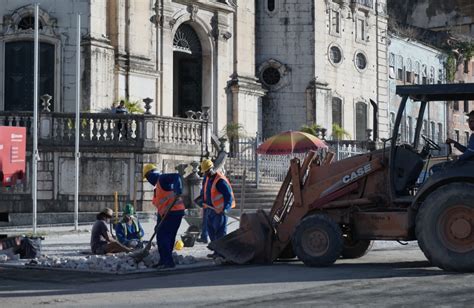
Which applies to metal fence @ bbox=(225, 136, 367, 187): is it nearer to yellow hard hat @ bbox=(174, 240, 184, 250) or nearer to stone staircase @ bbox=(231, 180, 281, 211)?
stone staircase @ bbox=(231, 180, 281, 211)

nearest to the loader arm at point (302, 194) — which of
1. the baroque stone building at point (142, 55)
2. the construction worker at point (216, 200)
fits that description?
the construction worker at point (216, 200)

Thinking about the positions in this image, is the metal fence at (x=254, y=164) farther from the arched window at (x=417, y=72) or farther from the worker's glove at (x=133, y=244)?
the arched window at (x=417, y=72)

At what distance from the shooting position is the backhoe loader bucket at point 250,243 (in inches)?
613

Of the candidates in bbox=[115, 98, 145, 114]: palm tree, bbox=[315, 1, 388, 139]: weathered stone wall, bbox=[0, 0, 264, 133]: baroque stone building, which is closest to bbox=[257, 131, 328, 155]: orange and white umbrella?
bbox=[115, 98, 145, 114]: palm tree

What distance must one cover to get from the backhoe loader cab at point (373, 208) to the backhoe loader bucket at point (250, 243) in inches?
0.6

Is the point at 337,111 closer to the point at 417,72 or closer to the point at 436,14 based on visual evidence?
the point at 417,72

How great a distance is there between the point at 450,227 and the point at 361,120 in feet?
102

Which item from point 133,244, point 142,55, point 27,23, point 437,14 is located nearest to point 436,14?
point 437,14

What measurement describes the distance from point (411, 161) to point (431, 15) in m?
51.0

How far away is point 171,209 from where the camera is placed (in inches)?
600

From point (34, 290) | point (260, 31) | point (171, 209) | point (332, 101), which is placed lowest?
point (34, 290)

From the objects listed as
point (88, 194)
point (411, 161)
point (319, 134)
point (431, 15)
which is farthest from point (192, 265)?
point (431, 15)

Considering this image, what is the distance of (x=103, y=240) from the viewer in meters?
17.2

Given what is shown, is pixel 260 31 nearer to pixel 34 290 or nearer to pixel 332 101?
pixel 332 101
